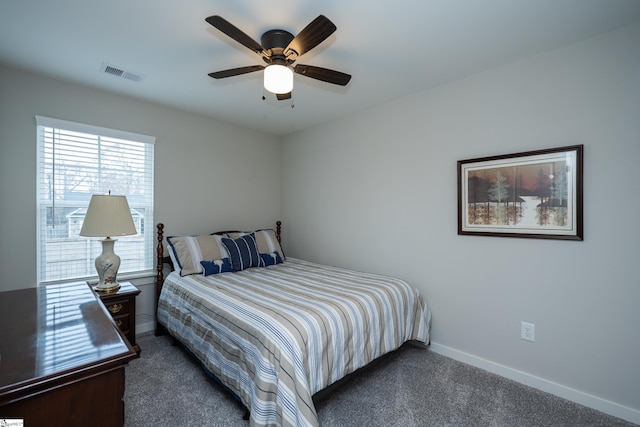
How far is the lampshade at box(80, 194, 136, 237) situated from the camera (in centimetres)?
231

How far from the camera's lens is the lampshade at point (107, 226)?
2.32 m

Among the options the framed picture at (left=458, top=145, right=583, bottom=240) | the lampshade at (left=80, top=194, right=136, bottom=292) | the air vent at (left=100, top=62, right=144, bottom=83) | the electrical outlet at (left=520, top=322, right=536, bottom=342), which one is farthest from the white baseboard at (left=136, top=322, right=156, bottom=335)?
the electrical outlet at (left=520, top=322, right=536, bottom=342)

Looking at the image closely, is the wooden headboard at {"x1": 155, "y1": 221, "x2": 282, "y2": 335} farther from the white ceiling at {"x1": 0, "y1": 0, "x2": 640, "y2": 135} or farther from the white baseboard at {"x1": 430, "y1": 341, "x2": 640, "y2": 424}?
the white baseboard at {"x1": 430, "y1": 341, "x2": 640, "y2": 424}

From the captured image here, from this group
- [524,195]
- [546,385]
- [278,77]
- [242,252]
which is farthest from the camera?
[242,252]

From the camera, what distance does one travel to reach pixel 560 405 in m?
1.99

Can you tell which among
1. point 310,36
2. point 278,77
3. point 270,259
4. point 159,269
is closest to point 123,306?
point 159,269

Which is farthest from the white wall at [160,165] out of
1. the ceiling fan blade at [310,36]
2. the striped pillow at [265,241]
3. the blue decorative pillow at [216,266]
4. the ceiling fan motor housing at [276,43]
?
the ceiling fan blade at [310,36]

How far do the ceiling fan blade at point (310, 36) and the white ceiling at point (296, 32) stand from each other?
0.56 feet

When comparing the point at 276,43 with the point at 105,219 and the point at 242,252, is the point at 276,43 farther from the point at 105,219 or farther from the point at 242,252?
the point at 242,252

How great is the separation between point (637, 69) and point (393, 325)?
7.58 ft

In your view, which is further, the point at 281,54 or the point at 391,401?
the point at 391,401

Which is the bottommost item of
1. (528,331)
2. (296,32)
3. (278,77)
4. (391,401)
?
(391,401)

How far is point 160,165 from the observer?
10.5ft

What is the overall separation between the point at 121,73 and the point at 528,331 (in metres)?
3.84
